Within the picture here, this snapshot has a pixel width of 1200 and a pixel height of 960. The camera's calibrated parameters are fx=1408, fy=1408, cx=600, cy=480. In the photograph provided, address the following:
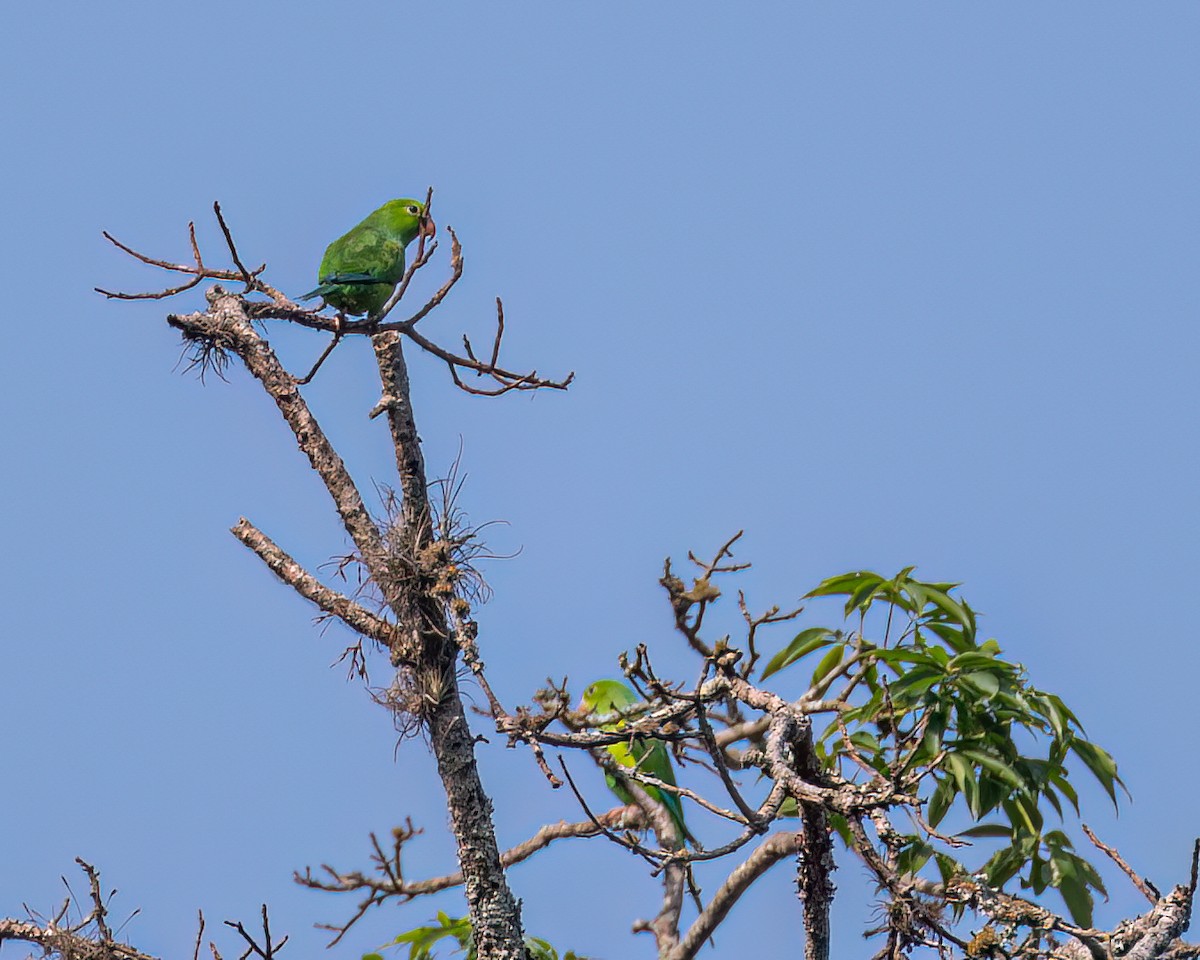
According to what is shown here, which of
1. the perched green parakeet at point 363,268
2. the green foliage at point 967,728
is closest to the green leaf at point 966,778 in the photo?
the green foliage at point 967,728

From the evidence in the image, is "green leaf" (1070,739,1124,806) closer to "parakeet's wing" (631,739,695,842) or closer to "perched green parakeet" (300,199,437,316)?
"parakeet's wing" (631,739,695,842)

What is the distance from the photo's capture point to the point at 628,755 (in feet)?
18.6

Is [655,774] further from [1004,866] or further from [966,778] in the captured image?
[966,778]

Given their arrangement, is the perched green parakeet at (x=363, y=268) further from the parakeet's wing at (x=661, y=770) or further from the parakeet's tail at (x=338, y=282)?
the parakeet's wing at (x=661, y=770)

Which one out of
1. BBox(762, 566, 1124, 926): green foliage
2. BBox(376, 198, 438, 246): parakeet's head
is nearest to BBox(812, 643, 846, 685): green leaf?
BBox(762, 566, 1124, 926): green foliage

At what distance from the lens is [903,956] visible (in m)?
3.91

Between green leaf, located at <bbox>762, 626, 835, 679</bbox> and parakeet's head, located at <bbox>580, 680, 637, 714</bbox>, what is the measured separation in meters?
0.97

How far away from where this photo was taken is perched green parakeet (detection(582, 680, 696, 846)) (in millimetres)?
5551

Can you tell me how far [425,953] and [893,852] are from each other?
2.46 m

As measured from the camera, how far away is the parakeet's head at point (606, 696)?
18.9ft

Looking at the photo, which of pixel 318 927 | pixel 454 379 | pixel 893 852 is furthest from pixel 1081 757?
pixel 318 927

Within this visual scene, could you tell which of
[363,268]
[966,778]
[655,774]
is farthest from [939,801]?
[363,268]

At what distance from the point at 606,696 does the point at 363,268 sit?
1999 mm

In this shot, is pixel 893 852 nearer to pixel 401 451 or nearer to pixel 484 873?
pixel 484 873
